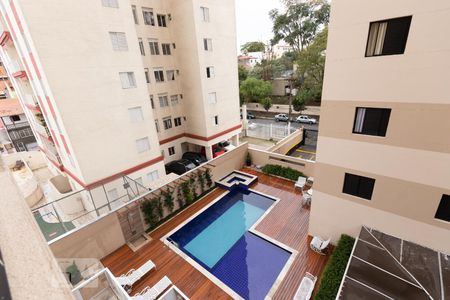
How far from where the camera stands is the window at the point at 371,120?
8.30 metres

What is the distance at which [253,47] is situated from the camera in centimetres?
5700

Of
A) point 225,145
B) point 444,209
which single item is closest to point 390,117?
point 444,209

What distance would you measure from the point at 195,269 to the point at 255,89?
3721 centimetres

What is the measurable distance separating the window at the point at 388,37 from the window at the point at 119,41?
45.8ft

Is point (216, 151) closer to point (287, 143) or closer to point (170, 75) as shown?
point (287, 143)

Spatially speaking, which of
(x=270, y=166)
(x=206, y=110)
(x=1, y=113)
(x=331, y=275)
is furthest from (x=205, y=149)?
(x=1, y=113)

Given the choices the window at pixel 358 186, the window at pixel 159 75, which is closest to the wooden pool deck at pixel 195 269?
the window at pixel 358 186

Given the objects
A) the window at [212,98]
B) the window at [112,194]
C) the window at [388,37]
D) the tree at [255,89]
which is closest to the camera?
the window at [388,37]

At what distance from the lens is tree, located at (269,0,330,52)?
37.5 meters

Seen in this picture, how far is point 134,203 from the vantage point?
→ 12617mm

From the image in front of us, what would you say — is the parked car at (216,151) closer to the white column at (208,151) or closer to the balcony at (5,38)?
the white column at (208,151)

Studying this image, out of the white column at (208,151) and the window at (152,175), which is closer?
the window at (152,175)

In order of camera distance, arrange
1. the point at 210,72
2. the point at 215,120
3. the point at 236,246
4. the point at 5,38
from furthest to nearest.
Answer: the point at 215,120, the point at 210,72, the point at 5,38, the point at 236,246

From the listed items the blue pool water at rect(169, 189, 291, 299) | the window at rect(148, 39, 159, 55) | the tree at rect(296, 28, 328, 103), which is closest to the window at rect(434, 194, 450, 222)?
the blue pool water at rect(169, 189, 291, 299)
